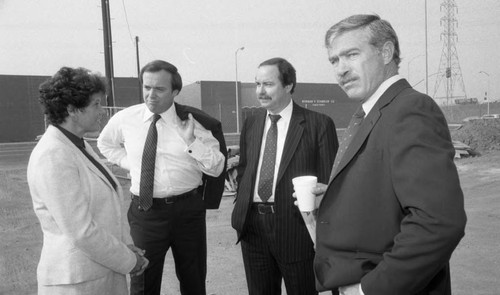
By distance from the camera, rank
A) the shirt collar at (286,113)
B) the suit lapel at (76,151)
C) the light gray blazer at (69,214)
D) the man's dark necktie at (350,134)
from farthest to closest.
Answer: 1. the shirt collar at (286,113)
2. the suit lapel at (76,151)
3. the light gray blazer at (69,214)
4. the man's dark necktie at (350,134)

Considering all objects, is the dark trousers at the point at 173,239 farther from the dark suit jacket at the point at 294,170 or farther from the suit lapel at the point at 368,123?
the suit lapel at the point at 368,123

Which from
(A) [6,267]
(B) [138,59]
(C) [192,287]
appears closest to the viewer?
(C) [192,287]

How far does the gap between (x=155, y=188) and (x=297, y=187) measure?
1.43 meters

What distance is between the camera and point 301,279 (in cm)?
288

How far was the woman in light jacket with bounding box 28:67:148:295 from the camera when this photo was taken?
2168 mm

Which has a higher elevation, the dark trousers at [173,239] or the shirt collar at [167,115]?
the shirt collar at [167,115]

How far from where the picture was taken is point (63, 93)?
92.7 inches

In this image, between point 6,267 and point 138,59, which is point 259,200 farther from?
point 138,59

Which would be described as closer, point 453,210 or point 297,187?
point 453,210

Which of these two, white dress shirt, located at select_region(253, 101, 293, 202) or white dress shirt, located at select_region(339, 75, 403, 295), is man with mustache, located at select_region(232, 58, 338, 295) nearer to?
white dress shirt, located at select_region(253, 101, 293, 202)

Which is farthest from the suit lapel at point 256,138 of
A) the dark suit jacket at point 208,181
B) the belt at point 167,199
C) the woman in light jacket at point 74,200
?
the woman in light jacket at point 74,200

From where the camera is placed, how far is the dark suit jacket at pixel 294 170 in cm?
289

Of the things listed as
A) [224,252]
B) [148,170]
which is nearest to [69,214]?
[148,170]

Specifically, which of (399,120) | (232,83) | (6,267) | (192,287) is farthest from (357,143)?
(232,83)
